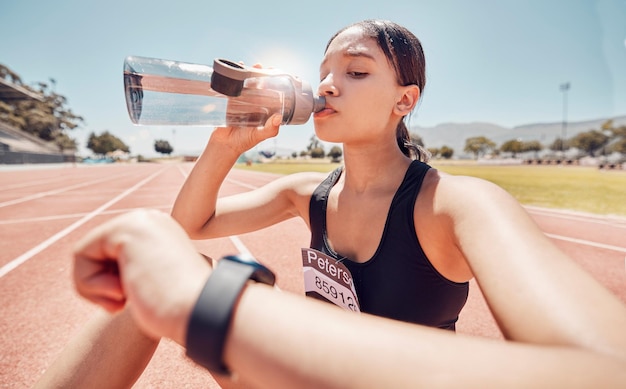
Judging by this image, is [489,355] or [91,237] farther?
[91,237]

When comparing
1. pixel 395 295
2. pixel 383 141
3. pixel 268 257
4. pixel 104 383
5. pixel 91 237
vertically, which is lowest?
pixel 268 257

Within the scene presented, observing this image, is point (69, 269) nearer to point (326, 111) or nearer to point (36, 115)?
point (326, 111)

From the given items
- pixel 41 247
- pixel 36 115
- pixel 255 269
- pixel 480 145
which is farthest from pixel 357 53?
pixel 480 145

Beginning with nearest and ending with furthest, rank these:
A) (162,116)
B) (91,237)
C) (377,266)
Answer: (91,237), (377,266), (162,116)

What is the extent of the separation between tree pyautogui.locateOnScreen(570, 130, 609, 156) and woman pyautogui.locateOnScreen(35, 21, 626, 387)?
119916 mm

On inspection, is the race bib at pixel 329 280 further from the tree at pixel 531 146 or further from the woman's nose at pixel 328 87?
the tree at pixel 531 146

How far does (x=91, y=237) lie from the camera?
0.66 meters

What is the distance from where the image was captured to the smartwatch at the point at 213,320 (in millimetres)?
500

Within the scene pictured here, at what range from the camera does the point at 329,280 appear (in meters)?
1.58

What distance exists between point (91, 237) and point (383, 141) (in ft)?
4.41

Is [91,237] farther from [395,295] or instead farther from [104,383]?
[395,295]

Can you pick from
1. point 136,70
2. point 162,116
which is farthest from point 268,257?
point 136,70

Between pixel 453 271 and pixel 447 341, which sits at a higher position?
pixel 447 341

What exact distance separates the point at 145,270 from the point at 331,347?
34 centimetres
